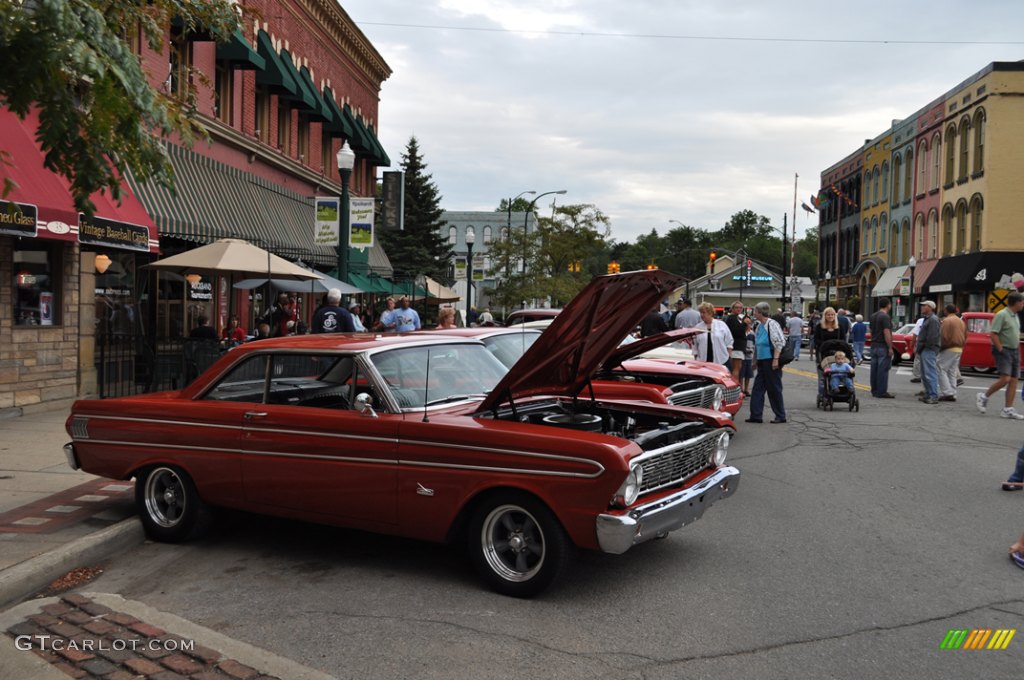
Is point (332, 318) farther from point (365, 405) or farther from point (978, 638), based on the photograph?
point (978, 638)

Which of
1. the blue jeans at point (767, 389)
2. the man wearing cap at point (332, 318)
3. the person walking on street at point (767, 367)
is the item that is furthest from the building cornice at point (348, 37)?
the blue jeans at point (767, 389)

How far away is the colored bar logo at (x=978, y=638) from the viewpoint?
454 cm

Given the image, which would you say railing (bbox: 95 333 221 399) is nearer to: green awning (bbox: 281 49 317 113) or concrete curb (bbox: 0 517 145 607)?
concrete curb (bbox: 0 517 145 607)

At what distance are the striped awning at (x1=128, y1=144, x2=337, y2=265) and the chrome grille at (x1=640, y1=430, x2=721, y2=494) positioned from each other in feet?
33.4

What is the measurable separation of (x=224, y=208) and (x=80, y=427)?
13.8 m

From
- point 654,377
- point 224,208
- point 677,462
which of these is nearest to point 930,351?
point 654,377

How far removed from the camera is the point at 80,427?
6871 mm

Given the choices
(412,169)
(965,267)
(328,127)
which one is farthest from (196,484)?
(412,169)

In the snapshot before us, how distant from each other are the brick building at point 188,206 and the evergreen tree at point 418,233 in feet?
88.6

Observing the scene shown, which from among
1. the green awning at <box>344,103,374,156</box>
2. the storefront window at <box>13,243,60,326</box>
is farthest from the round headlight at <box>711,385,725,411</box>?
the green awning at <box>344,103,374,156</box>

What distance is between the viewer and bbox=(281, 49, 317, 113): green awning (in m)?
24.3

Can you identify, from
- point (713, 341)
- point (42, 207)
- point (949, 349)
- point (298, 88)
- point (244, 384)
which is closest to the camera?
point (244, 384)

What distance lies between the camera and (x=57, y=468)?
8.83 m

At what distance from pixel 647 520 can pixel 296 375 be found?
2.73m
